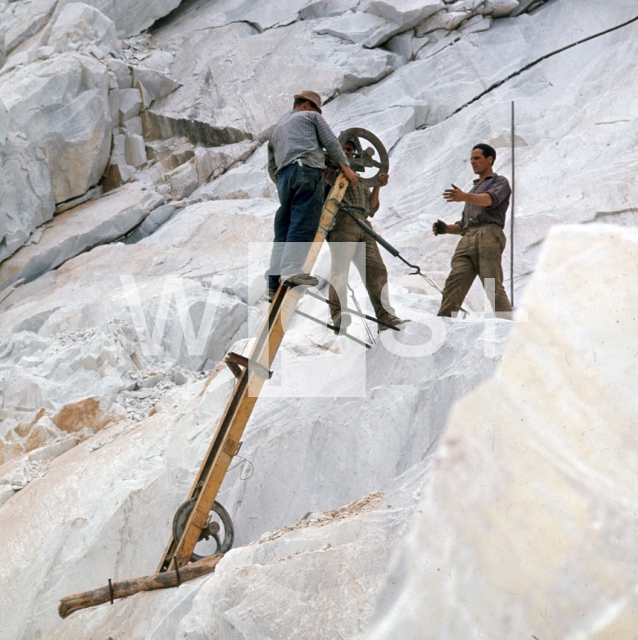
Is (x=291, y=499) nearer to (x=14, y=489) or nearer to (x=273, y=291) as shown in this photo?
(x=273, y=291)

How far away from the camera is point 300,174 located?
4.94 m

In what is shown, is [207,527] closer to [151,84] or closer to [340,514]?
[340,514]

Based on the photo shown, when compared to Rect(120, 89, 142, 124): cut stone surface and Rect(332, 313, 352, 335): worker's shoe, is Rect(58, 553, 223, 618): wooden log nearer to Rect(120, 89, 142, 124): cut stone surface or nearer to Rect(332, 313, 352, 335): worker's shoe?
Rect(332, 313, 352, 335): worker's shoe

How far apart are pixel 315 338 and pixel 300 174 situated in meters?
2.56

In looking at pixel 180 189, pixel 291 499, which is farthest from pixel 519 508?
pixel 180 189

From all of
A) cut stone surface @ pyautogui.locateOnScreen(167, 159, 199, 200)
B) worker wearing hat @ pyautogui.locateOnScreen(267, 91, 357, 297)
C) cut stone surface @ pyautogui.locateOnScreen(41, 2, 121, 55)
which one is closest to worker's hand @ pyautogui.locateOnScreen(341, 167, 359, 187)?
worker wearing hat @ pyautogui.locateOnScreen(267, 91, 357, 297)

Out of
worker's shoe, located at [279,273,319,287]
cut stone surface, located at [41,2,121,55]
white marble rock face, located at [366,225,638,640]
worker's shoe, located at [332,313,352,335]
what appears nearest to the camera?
white marble rock face, located at [366,225,638,640]

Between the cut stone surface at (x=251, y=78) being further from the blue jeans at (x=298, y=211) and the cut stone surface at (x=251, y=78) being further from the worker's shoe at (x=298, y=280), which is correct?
the worker's shoe at (x=298, y=280)

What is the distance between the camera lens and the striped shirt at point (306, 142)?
498 centimetres

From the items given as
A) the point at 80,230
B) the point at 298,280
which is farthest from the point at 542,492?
the point at 80,230

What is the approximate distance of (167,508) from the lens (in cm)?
548

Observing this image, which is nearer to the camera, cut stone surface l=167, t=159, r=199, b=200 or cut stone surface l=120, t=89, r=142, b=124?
cut stone surface l=167, t=159, r=199, b=200

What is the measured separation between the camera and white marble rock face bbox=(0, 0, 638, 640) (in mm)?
3184

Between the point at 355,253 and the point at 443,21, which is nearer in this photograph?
the point at 355,253
